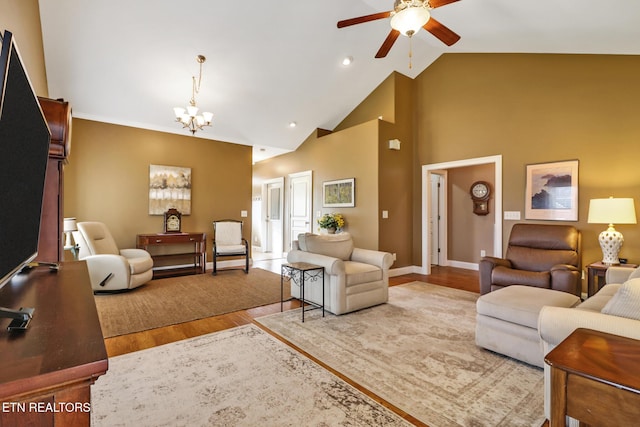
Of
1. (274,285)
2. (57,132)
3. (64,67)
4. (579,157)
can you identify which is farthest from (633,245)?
(64,67)

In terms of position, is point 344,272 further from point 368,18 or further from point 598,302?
point 368,18

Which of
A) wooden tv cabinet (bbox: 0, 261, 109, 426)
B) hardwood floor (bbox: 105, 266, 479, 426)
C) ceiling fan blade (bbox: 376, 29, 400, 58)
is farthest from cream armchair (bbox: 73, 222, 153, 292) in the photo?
ceiling fan blade (bbox: 376, 29, 400, 58)

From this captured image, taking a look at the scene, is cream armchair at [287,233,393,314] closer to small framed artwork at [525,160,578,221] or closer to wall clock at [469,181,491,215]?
small framed artwork at [525,160,578,221]

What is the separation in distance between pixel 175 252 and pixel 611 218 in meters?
6.39

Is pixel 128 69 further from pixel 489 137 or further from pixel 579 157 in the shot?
pixel 579 157

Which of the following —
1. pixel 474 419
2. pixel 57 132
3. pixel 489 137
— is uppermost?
pixel 489 137

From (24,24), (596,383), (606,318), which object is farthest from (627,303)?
(24,24)

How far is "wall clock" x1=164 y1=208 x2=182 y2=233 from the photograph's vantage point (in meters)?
5.48

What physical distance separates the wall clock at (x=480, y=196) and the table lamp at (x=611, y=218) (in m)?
2.44

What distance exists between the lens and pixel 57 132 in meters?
1.57

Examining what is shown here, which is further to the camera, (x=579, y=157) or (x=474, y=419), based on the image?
(x=579, y=157)

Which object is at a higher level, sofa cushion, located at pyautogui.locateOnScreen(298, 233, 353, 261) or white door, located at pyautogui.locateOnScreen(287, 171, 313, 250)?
white door, located at pyautogui.locateOnScreen(287, 171, 313, 250)

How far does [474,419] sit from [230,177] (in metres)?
5.85

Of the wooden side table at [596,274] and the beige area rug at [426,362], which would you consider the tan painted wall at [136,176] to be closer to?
the beige area rug at [426,362]
